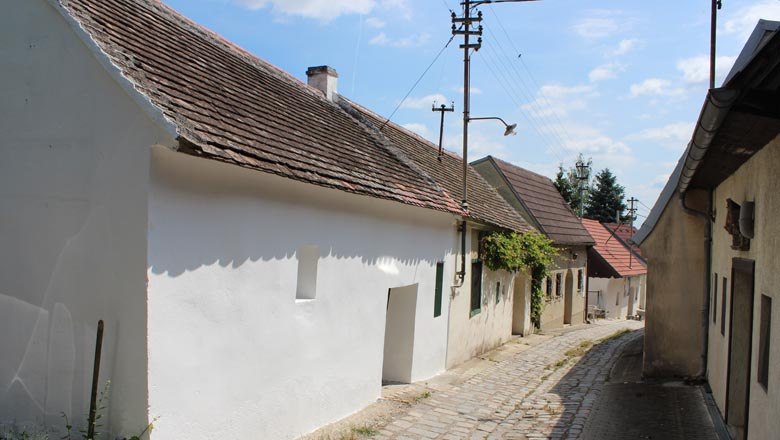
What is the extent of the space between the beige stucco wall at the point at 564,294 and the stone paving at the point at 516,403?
6460 millimetres

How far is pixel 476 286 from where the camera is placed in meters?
14.9

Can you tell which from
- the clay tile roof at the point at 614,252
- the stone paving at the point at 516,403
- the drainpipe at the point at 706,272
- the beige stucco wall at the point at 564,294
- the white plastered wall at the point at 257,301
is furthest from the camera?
the clay tile roof at the point at 614,252

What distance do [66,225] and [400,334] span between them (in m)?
6.97

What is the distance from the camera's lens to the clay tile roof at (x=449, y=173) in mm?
14777

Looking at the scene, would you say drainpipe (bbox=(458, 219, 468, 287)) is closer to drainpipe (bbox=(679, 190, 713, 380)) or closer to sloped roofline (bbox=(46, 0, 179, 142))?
drainpipe (bbox=(679, 190, 713, 380))

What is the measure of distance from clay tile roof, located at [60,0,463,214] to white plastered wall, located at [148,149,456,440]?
274 mm

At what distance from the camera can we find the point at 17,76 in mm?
5949

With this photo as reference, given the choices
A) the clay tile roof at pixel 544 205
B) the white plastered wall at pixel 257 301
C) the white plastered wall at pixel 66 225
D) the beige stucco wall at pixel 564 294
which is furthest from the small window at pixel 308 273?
the clay tile roof at pixel 544 205

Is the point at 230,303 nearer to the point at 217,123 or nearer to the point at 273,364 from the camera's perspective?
the point at 273,364

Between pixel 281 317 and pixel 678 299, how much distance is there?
7535mm

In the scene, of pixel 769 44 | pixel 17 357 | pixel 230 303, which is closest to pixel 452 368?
pixel 230 303

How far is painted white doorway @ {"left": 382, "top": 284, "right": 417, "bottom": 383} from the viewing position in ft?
37.5

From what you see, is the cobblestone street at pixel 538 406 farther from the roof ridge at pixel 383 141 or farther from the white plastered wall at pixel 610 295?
the white plastered wall at pixel 610 295

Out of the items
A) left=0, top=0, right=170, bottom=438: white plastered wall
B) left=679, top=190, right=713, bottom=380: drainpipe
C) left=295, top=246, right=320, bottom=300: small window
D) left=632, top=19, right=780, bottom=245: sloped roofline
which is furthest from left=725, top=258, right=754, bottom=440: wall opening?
left=0, top=0, right=170, bottom=438: white plastered wall
